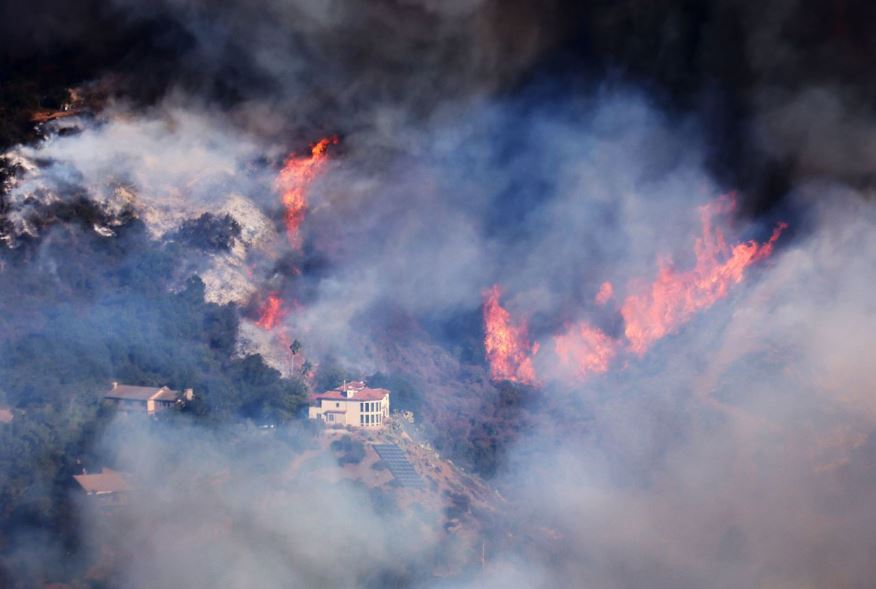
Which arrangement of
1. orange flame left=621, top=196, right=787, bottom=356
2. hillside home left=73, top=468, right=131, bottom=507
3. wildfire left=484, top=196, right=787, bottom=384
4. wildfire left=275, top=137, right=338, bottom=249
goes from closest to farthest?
hillside home left=73, top=468, right=131, bottom=507
wildfire left=484, top=196, right=787, bottom=384
orange flame left=621, top=196, right=787, bottom=356
wildfire left=275, top=137, right=338, bottom=249

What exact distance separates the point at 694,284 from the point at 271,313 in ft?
33.4

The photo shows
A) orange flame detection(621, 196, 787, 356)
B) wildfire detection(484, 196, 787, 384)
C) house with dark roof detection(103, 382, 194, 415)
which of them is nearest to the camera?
house with dark roof detection(103, 382, 194, 415)

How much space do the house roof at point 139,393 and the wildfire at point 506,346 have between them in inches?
305

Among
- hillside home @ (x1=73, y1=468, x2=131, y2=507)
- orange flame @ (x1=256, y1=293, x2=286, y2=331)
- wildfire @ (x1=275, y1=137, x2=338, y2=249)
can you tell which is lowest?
hillside home @ (x1=73, y1=468, x2=131, y2=507)

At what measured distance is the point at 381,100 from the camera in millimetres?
38219

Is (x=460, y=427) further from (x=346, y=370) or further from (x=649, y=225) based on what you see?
(x=649, y=225)

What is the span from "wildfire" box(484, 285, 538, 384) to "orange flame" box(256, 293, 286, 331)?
16.2ft

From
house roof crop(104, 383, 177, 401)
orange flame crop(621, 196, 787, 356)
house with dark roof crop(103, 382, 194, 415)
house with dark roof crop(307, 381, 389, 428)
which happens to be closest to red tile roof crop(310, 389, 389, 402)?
house with dark roof crop(307, 381, 389, 428)

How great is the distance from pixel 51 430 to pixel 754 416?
15.5 m

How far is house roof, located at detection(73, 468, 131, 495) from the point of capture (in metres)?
31.7

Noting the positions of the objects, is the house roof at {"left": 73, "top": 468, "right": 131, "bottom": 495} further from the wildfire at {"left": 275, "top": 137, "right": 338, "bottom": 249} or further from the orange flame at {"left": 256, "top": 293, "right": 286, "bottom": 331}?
the wildfire at {"left": 275, "top": 137, "right": 338, "bottom": 249}

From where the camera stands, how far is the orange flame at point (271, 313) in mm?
36688

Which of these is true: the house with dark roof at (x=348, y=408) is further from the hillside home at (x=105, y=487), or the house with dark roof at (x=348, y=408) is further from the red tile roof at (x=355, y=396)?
the hillside home at (x=105, y=487)

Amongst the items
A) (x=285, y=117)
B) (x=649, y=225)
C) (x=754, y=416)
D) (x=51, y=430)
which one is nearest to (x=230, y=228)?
(x=285, y=117)
